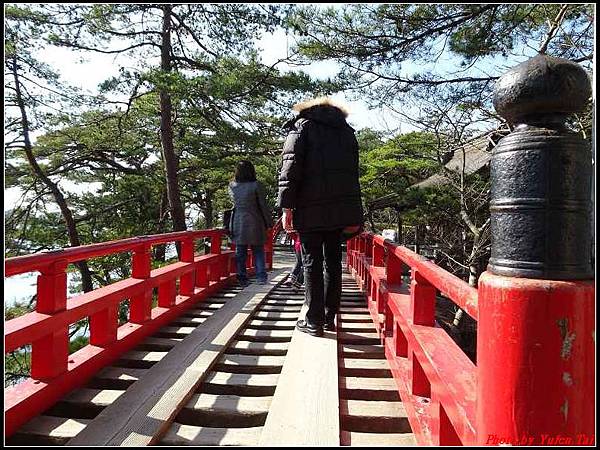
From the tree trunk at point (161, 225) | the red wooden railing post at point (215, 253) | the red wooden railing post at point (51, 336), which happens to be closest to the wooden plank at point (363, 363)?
the red wooden railing post at point (51, 336)

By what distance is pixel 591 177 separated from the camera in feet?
3.17

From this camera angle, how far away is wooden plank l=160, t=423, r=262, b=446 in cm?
181

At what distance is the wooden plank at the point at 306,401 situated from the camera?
1.76 meters

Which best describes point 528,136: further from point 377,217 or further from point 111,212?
point 377,217

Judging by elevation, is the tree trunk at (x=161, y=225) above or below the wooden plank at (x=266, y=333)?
above

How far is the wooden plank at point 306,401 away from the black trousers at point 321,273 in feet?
1.00

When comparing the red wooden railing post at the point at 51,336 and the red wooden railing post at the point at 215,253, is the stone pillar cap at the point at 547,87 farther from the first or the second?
the red wooden railing post at the point at 215,253

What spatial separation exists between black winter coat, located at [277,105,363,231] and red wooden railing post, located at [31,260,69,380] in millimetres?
1463

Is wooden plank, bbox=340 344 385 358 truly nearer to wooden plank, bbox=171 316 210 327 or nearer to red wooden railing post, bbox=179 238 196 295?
wooden plank, bbox=171 316 210 327

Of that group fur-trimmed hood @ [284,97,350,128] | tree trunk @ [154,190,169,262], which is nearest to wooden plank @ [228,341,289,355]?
fur-trimmed hood @ [284,97,350,128]

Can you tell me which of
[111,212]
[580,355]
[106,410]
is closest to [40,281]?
[106,410]

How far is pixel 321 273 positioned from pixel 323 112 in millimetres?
1188


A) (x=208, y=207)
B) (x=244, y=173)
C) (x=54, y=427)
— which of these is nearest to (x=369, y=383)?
(x=54, y=427)

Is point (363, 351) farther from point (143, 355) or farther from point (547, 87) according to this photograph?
point (547, 87)
